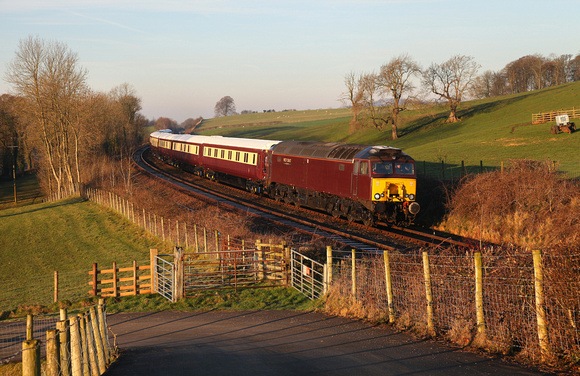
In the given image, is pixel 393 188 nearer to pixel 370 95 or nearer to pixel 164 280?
pixel 164 280

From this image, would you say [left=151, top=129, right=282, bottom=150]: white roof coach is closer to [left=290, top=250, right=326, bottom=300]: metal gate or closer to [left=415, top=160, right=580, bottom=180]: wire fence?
[left=415, top=160, right=580, bottom=180]: wire fence

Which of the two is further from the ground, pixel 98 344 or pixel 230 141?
pixel 230 141

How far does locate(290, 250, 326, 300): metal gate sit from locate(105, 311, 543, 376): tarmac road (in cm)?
150

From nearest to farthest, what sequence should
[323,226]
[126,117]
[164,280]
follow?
[164,280] → [323,226] → [126,117]

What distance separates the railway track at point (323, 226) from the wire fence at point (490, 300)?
9.28ft

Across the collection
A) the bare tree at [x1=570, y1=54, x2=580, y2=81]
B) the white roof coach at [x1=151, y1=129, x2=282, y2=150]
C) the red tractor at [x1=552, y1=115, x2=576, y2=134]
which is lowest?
the white roof coach at [x1=151, y1=129, x2=282, y2=150]

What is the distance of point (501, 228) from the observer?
73.5 ft

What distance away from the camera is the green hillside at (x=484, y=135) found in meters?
39.8

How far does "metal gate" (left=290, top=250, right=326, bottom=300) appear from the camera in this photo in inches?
574

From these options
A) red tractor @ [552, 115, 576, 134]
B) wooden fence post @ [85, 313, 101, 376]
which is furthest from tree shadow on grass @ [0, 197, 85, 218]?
wooden fence post @ [85, 313, 101, 376]

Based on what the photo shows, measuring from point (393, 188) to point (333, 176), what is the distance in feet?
11.6

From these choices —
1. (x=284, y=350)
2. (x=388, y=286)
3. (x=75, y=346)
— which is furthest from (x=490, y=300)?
(x=75, y=346)

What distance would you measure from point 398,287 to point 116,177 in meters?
49.1

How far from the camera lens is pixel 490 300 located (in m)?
9.60
